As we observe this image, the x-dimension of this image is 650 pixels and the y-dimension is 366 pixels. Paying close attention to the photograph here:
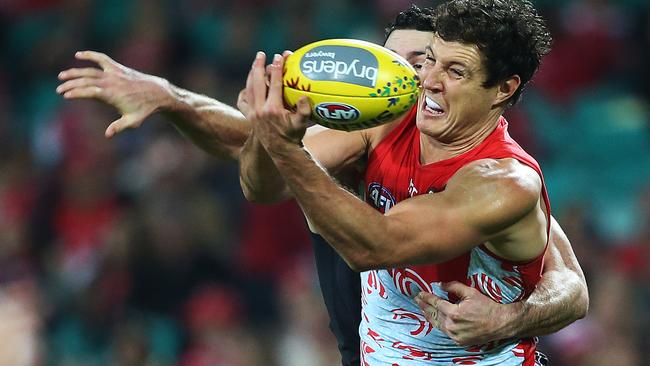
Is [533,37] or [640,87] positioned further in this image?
[640,87]

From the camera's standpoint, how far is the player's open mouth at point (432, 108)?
12.9ft

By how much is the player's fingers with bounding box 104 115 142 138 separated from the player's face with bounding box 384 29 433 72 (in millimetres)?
1186

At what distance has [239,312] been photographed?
760cm

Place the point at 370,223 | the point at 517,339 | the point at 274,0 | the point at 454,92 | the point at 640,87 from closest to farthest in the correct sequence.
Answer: the point at 370,223
the point at 454,92
the point at 517,339
the point at 640,87
the point at 274,0

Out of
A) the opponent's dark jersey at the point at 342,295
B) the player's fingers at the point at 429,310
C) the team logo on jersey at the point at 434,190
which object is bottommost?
the opponent's dark jersey at the point at 342,295

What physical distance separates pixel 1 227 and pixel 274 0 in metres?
3.06

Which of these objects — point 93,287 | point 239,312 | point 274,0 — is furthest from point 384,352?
point 274,0

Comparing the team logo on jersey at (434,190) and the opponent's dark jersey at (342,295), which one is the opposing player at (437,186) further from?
the opponent's dark jersey at (342,295)

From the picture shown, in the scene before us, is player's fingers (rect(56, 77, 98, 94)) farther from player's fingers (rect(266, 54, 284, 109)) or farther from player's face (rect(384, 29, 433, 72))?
player's face (rect(384, 29, 433, 72))

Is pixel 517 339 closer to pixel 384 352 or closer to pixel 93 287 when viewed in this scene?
pixel 384 352

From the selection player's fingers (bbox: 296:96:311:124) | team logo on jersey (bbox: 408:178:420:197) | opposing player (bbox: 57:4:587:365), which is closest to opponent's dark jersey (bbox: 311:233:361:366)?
opposing player (bbox: 57:4:587:365)

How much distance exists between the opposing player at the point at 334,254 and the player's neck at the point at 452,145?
0.41 metres

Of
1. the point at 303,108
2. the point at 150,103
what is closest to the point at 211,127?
the point at 150,103

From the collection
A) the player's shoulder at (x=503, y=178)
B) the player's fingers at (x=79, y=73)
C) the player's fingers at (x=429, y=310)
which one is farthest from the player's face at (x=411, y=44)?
the player's fingers at (x=79, y=73)
